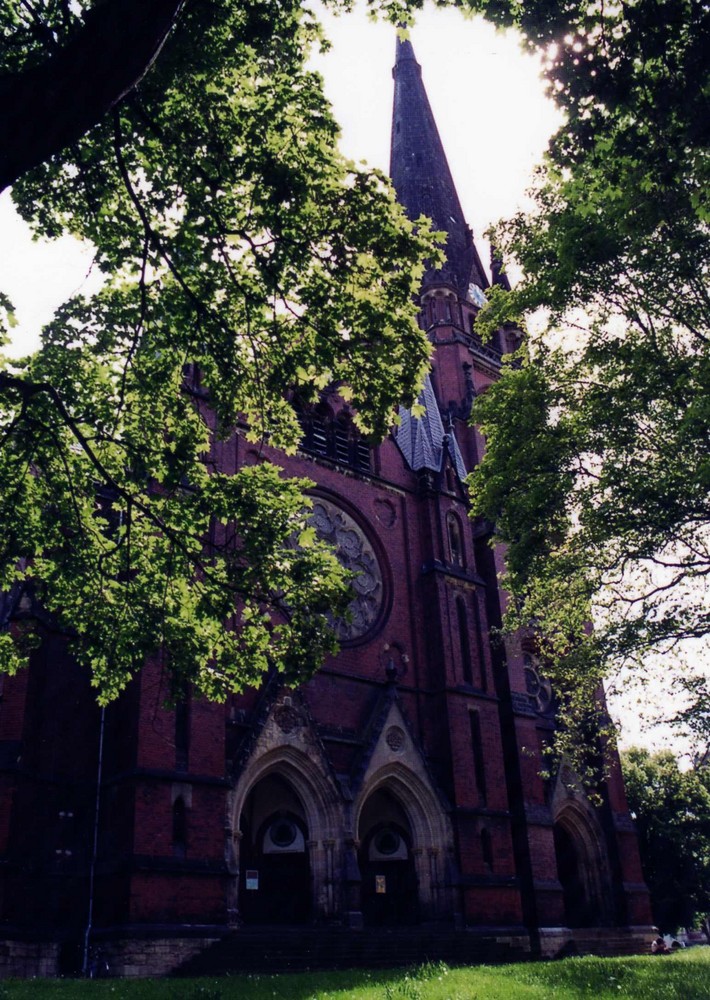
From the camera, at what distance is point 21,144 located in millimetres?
6457

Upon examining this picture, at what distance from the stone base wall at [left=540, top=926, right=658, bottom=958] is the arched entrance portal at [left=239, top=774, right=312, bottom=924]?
7022mm

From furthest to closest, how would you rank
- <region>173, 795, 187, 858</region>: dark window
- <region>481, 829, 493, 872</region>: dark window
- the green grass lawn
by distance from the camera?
<region>481, 829, 493, 872</region>: dark window
<region>173, 795, 187, 858</region>: dark window
the green grass lawn

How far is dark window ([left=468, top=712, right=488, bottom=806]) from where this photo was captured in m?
22.8

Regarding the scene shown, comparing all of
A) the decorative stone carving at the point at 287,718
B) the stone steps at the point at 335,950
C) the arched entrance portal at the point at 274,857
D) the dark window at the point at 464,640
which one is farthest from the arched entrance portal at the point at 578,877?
the decorative stone carving at the point at 287,718

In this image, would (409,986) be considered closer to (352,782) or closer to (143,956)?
(143,956)

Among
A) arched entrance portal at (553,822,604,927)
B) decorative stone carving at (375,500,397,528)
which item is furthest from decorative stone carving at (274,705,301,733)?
arched entrance portal at (553,822,604,927)

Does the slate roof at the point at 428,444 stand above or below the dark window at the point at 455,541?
above

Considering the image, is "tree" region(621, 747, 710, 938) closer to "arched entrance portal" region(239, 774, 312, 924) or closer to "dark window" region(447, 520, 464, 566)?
"dark window" region(447, 520, 464, 566)

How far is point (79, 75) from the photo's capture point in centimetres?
636

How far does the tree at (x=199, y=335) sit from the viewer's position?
9344 mm

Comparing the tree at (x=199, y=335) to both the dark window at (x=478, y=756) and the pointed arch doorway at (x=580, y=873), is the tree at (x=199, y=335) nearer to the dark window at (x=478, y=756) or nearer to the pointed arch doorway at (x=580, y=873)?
the dark window at (x=478, y=756)

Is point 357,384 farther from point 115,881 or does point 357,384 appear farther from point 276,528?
point 115,881

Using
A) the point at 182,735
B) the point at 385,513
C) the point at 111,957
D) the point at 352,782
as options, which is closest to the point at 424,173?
the point at 385,513

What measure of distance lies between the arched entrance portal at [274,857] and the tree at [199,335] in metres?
9.88
